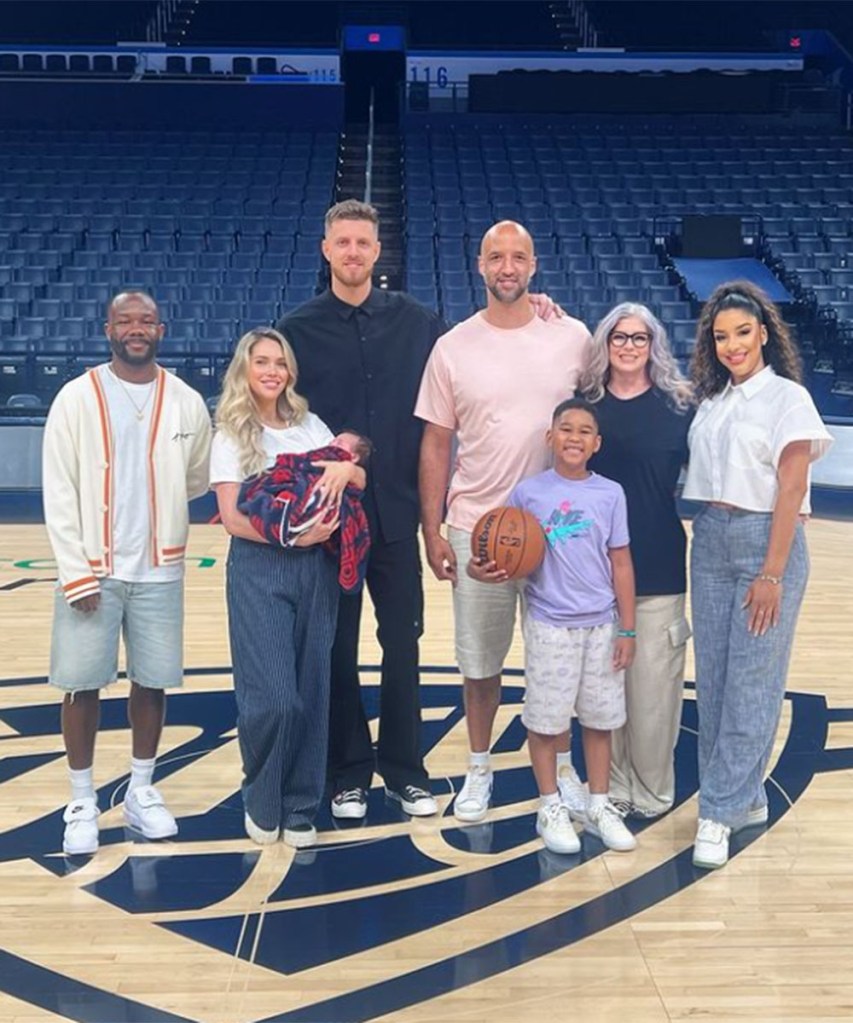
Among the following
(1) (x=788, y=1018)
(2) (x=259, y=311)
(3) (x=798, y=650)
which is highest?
(2) (x=259, y=311)

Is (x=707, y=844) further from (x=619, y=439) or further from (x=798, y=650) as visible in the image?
(x=798, y=650)

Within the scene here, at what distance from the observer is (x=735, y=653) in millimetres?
3566

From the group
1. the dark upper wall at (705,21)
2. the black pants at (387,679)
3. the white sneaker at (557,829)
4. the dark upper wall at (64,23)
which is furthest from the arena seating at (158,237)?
the white sneaker at (557,829)

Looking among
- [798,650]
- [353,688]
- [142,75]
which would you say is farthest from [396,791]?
[142,75]

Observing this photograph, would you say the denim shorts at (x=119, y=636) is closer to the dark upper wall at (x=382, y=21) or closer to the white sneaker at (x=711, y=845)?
the white sneaker at (x=711, y=845)

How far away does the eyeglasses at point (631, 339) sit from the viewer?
3.65 metres

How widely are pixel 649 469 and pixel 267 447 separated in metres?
1.00

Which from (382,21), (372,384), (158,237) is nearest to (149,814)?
(372,384)

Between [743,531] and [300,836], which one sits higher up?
[743,531]

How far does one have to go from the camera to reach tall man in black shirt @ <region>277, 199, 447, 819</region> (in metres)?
3.86

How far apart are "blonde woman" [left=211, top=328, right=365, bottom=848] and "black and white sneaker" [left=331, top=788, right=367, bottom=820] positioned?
0.62ft

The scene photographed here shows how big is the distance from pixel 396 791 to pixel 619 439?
119 centimetres

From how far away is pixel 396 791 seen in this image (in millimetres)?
4004

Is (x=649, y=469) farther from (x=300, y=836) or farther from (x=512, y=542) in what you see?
(x=300, y=836)
